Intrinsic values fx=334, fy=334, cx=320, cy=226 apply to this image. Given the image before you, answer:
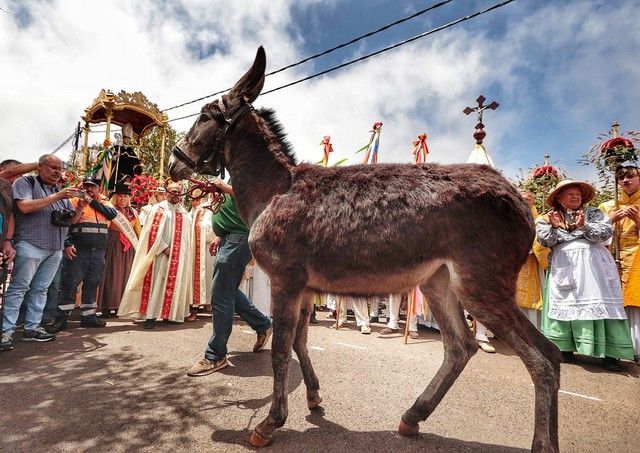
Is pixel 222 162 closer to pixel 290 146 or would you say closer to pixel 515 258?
pixel 290 146

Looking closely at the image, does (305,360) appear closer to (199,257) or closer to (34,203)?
(34,203)

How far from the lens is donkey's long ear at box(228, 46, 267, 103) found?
9.30ft

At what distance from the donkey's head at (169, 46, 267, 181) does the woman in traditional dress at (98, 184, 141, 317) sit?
205 inches

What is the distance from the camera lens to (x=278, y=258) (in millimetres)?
2566

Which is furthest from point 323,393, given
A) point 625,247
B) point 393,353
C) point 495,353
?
point 625,247

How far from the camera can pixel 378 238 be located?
2383mm

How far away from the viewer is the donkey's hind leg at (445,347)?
261 cm

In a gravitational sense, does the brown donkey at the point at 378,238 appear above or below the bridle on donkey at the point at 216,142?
below

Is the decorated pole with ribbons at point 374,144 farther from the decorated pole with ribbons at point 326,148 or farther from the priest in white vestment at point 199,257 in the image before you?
the priest in white vestment at point 199,257

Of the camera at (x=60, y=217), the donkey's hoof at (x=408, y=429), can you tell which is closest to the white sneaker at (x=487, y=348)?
the donkey's hoof at (x=408, y=429)

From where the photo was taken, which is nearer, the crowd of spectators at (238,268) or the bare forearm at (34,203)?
the crowd of spectators at (238,268)

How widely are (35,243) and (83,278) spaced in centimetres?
186

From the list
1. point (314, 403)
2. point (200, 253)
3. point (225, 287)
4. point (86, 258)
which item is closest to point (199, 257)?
point (200, 253)

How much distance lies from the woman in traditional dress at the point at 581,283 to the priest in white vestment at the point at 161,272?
646cm
